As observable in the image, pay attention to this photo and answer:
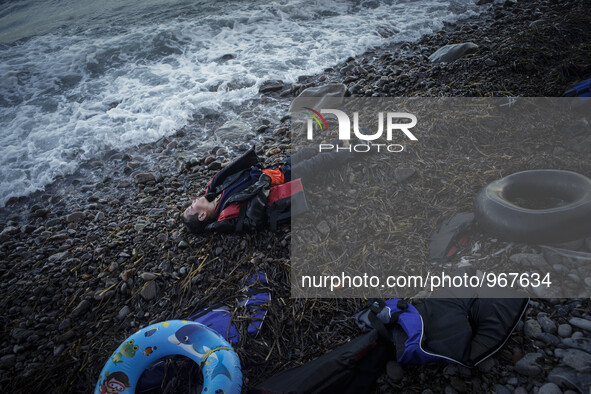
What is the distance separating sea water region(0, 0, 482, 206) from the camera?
5551 millimetres

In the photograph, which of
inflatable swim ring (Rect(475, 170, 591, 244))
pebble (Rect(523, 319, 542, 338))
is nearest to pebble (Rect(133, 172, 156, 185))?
inflatable swim ring (Rect(475, 170, 591, 244))

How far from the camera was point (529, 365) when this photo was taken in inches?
71.0

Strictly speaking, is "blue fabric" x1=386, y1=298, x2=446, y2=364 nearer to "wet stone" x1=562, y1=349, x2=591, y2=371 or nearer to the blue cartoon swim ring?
"wet stone" x1=562, y1=349, x2=591, y2=371

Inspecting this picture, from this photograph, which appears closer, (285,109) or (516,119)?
(516,119)

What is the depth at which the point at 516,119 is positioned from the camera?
3340 millimetres

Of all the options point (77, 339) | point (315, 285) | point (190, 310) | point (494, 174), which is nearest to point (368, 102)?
point (494, 174)

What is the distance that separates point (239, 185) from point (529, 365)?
2.67 meters

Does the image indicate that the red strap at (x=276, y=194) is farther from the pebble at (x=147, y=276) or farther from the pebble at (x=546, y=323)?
the pebble at (x=546, y=323)

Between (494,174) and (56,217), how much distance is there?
5.09 m

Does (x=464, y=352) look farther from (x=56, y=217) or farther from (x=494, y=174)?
(x=56, y=217)

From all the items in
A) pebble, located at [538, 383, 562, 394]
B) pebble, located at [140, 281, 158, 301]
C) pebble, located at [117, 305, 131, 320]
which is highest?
pebble, located at [140, 281, 158, 301]

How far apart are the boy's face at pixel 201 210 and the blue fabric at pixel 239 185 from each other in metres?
0.06

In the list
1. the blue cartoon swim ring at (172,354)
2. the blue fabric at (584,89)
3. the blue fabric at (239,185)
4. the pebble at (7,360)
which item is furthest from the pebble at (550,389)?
the pebble at (7,360)

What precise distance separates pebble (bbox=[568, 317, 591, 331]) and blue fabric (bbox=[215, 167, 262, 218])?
2.69m
